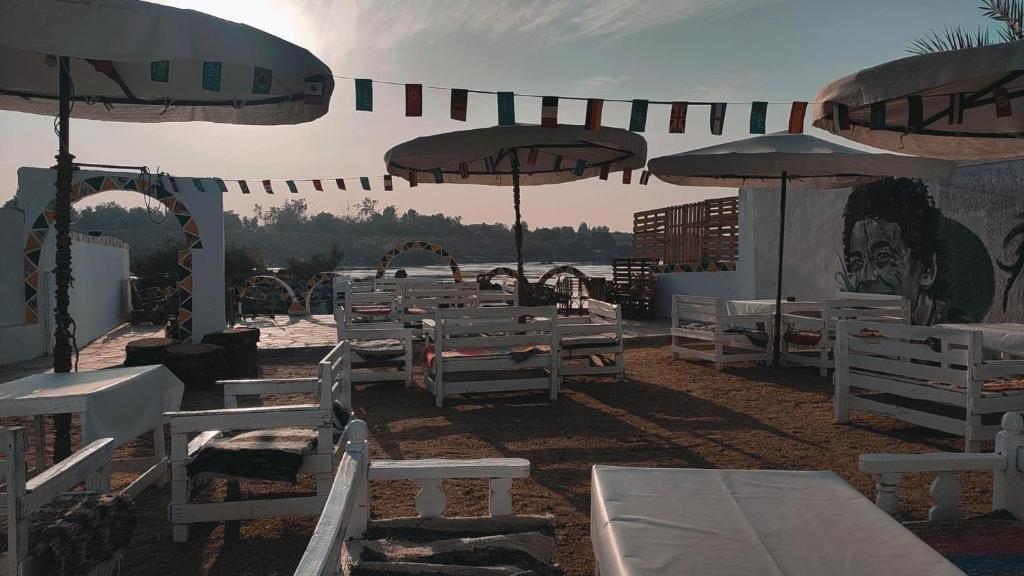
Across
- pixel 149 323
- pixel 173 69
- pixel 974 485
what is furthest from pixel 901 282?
pixel 149 323

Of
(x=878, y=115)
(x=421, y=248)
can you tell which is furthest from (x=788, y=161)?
(x=421, y=248)

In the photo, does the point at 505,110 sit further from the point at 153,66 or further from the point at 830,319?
the point at 830,319

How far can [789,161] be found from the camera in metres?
6.32

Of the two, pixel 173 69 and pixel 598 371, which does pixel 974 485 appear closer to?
pixel 598 371

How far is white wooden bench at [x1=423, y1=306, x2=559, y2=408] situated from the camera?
5883 mm

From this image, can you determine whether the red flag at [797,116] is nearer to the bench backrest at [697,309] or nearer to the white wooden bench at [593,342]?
the bench backrest at [697,309]

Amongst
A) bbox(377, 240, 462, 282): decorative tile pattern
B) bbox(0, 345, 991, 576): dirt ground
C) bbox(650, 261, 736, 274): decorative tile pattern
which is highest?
bbox(377, 240, 462, 282): decorative tile pattern

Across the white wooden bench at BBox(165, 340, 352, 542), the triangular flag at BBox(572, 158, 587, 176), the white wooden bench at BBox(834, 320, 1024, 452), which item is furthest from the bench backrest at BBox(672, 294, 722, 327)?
the white wooden bench at BBox(165, 340, 352, 542)

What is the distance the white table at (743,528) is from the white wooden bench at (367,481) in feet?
1.12

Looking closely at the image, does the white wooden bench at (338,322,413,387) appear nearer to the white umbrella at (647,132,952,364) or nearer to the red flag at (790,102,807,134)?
the white umbrella at (647,132,952,364)

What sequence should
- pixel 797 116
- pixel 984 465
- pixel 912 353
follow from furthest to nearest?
pixel 797 116, pixel 912 353, pixel 984 465

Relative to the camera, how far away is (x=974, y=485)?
3678 millimetres

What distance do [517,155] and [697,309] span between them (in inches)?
121

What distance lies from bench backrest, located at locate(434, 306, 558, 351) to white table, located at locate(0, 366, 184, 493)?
2.35m
